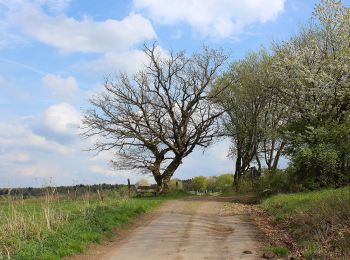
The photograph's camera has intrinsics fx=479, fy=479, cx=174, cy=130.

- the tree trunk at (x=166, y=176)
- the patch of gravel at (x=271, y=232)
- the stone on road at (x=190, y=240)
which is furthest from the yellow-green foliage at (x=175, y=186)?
the stone on road at (x=190, y=240)

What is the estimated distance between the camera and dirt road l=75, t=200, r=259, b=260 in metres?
12.2

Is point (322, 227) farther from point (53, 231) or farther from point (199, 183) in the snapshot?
point (199, 183)

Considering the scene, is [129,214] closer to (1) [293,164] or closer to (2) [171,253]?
(2) [171,253]

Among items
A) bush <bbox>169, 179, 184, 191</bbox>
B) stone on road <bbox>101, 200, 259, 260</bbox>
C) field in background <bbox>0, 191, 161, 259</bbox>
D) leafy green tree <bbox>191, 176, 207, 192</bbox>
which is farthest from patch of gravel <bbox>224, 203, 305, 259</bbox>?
Answer: leafy green tree <bbox>191, 176, 207, 192</bbox>

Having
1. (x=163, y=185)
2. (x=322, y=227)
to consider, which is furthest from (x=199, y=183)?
(x=322, y=227)

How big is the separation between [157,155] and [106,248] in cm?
2906

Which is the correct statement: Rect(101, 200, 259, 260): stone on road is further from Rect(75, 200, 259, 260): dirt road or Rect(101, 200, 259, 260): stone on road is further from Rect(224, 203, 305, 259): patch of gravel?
Rect(224, 203, 305, 259): patch of gravel

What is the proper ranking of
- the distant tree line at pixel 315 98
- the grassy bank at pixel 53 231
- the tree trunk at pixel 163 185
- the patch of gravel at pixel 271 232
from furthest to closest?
the tree trunk at pixel 163 185
the distant tree line at pixel 315 98
the patch of gravel at pixel 271 232
the grassy bank at pixel 53 231

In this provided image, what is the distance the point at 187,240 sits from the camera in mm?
14180

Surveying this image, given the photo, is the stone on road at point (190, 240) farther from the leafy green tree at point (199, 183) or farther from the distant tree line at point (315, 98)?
the leafy green tree at point (199, 183)

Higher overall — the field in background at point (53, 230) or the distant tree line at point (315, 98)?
the distant tree line at point (315, 98)

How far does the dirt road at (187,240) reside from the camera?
39.9 feet

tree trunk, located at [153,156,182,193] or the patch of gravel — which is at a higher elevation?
tree trunk, located at [153,156,182,193]

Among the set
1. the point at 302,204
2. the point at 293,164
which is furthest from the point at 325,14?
the point at 302,204
